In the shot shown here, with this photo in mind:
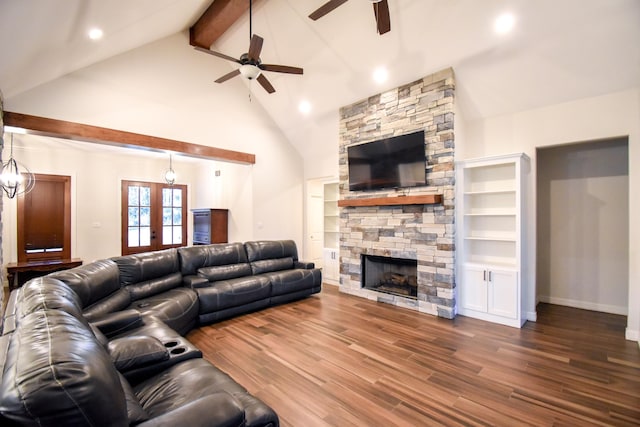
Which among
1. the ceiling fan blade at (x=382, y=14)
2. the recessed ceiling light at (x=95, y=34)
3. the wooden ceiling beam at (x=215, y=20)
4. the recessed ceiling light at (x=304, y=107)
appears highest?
the wooden ceiling beam at (x=215, y=20)

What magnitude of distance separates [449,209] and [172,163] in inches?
285

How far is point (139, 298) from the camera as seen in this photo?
3.45m

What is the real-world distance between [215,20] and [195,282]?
3963 mm

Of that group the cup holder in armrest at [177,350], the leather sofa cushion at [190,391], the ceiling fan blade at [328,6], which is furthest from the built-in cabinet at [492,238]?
the cup holder in armrest at [177,350]

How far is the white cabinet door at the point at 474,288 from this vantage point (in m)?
4.02

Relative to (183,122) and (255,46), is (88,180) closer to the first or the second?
(183,122)

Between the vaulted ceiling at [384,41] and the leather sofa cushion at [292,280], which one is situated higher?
the vaulted ceiling at [384,41]

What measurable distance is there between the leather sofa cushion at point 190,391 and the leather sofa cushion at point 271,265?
293 cm

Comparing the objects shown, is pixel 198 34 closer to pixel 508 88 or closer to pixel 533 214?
pixel 508 88

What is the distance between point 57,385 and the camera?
0.88m

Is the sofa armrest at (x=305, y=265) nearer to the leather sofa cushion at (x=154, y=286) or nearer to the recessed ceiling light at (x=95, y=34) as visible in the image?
the leather sofa cushion at (x=154, y=286)

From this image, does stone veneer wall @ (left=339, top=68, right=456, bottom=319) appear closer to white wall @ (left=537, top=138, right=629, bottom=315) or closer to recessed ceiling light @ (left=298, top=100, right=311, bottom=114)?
recessed ceiling light @ (left=298, top=100, right=311, bottom=114)

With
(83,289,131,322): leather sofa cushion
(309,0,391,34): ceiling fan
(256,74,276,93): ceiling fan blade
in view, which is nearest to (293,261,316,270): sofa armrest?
(83,289,131,322): leather sofa cushion

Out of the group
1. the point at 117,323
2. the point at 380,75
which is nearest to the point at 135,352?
the point at 117,323
